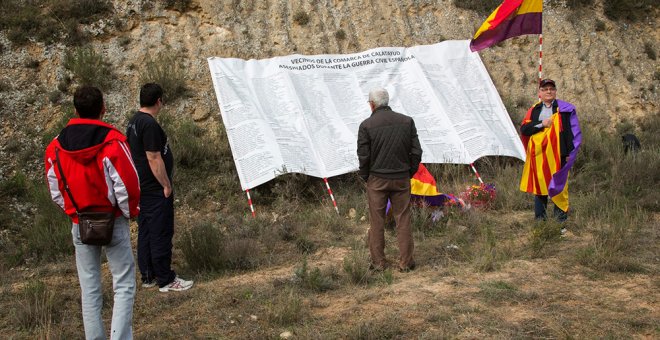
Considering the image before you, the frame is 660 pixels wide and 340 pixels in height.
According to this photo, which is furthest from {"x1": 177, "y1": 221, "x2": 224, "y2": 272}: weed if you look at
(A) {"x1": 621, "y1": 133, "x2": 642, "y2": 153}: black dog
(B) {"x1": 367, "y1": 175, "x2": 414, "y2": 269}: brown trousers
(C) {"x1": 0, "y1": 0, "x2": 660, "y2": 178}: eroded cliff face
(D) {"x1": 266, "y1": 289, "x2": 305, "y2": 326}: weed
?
(A) {"x1": 621, "y1": 133, "x2": 642, "y2": 153}: black dog

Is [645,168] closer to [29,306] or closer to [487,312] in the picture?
[487,312]

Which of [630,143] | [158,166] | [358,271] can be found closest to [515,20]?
[630,143]

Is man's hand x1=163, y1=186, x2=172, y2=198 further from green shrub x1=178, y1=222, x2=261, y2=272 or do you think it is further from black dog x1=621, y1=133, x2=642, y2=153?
black dog x1=621, y1=133, x2=642, y2=153

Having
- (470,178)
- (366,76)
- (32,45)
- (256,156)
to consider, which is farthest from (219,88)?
(470,178)

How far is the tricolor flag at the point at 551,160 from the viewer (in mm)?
6418

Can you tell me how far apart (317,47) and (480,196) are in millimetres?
4087

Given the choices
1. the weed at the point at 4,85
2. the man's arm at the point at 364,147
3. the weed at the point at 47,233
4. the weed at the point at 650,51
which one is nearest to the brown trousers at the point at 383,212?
the man's arm at the point at 364,147

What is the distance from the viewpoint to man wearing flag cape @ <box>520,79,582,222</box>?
21.1 ft

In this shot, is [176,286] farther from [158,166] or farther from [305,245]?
[305,245]

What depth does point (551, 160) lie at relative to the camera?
6.48m

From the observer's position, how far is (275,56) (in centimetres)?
1016

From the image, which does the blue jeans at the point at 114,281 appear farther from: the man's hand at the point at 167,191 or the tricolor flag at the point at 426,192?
the tricolor flag at the point at 426,192

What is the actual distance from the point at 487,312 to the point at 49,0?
28.4 feet

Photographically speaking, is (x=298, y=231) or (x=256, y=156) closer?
(x=298, y=231)
